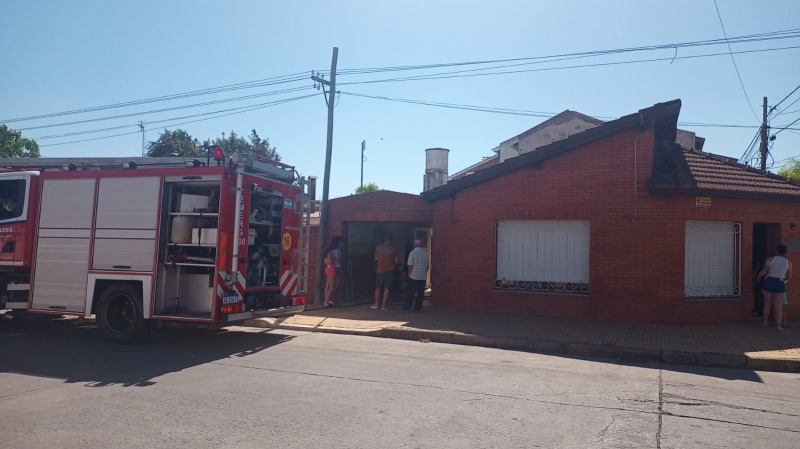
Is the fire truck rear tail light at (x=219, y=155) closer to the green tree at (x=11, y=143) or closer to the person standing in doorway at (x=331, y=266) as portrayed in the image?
the person standing in doorway at (x=331, y=266)

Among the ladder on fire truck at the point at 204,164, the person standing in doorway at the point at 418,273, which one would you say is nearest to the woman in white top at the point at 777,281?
the person standing in doorway at the point at 418,273

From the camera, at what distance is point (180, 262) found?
9.98 meters

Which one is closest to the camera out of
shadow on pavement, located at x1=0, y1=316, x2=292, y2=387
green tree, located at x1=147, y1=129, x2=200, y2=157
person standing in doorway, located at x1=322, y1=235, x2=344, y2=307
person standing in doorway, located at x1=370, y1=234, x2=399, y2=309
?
shadow on pavement, located at x1=0, y1=316, x2=292, y2=387

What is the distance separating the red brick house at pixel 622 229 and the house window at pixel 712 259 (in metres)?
0.02

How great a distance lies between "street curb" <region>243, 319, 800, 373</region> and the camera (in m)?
8.94

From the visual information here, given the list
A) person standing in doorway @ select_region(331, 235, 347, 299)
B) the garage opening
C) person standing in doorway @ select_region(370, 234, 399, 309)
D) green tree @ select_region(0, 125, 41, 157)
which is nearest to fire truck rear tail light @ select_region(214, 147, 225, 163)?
person standing in doorway @ select_region(370, 234, 399, 309)

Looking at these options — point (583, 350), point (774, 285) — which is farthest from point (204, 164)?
point (774, 285)

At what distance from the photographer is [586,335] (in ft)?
35.0

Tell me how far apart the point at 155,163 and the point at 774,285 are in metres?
11.3

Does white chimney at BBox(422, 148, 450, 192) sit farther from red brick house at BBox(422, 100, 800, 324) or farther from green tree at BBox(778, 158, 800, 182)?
green tree at BBox(778, 158, 800, 182)

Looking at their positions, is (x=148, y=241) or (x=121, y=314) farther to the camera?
(x=121, y=314)

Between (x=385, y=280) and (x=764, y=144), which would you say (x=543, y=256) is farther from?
(x=764, y=144)

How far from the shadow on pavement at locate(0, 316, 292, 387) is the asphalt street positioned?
0.13ft

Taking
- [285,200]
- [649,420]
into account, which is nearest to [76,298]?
[285,200]
